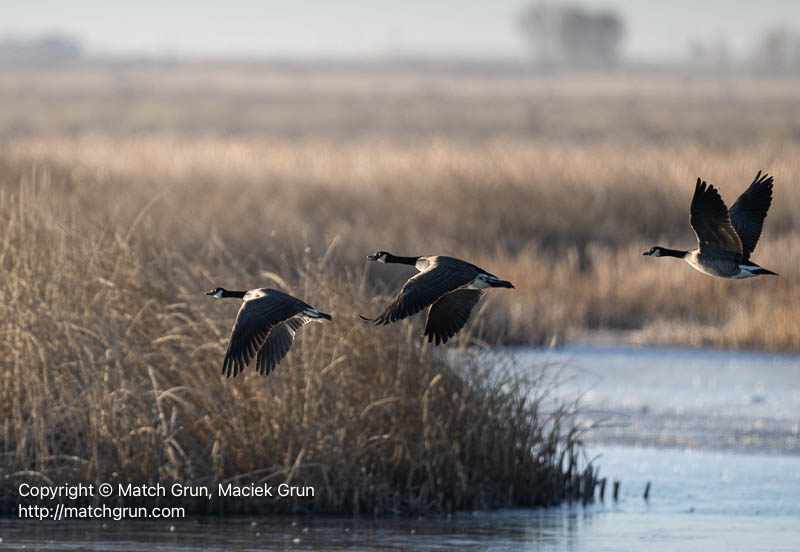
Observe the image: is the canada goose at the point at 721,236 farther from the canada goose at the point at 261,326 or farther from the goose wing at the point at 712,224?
the canada goose at the point at 261,326

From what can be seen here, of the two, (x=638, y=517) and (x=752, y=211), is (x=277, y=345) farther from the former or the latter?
(x=638, y=517)

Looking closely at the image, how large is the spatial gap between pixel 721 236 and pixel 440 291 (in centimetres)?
114

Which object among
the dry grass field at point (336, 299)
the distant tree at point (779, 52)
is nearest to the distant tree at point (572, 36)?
the distant tree at point (779, 52)

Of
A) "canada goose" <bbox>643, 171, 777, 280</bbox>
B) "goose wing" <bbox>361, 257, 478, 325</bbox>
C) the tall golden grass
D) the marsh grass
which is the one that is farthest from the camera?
the tall golden grass

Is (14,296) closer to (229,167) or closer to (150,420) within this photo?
(150,420)

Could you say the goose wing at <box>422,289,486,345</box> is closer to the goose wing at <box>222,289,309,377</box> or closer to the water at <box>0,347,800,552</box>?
the goose wing at <box>222,289,309,377</box>

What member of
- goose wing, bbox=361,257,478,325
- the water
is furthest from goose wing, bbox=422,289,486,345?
the water

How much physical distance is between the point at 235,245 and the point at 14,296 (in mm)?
8432

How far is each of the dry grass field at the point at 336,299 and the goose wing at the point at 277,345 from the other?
2.94 meters

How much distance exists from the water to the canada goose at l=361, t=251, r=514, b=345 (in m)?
3.07

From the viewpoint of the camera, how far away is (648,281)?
17.0m

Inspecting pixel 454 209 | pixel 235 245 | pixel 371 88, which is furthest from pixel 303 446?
pixel 371 88

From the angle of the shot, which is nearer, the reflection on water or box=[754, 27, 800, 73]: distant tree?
the reflection on water

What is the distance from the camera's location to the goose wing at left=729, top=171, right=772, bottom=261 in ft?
17.4
